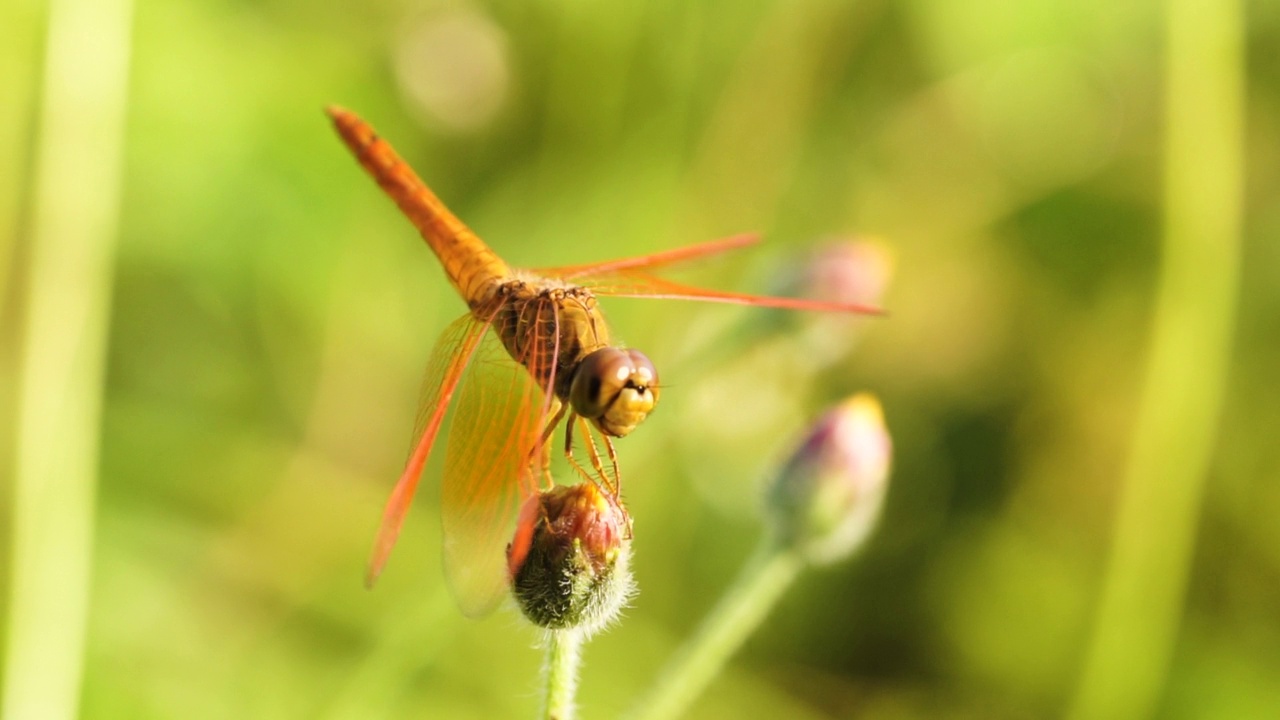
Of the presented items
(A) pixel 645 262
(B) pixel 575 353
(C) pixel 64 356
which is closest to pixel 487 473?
(B) pixel 575 353

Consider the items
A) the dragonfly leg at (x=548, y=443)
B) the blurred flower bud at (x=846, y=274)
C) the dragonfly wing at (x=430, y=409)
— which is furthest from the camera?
the blurred flower bud at (x=846, y=274)

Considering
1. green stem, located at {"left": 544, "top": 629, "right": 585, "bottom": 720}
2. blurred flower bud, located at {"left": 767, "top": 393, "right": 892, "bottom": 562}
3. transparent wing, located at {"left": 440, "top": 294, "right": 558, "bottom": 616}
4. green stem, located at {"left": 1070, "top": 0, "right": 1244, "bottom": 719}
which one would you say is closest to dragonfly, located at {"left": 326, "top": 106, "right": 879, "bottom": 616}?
transparent wing, located at {"left": 440, "top": 294, "right": 558, "bottom": 616}

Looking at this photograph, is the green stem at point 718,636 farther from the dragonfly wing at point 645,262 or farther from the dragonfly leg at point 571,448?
the dragonfly wing at point 645,262

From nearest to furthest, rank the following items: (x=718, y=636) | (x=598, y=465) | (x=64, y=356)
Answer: (x=598, y=465), (x=718, y=636), (x=64, y=356)

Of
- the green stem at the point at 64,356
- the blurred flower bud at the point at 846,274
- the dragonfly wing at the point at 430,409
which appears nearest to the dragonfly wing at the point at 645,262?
the dragonfly wing at the point at 430,409

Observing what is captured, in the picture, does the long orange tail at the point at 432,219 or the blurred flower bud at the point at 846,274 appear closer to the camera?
the long orange tail at the point at 432,219

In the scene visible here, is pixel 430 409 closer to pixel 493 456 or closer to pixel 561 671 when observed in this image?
pixel 493 456

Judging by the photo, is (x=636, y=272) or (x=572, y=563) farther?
(x=636, y=272)
